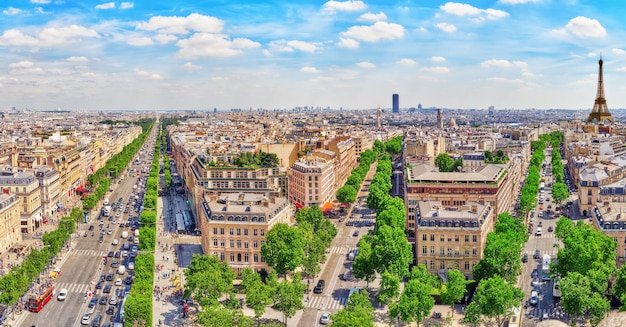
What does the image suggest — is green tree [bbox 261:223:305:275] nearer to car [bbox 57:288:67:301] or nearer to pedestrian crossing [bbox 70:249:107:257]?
car [bbox 57:288:67:301]

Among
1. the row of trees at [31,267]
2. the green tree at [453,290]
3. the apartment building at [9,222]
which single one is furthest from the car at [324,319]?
the apartment building at [9,222]

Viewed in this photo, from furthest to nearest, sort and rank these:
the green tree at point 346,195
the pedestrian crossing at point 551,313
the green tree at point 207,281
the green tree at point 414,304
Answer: the green tree at point 346,195 → the pedestrian crossing at point 551,313 → the green tree at point 207,281 → the green tree at point 414,304

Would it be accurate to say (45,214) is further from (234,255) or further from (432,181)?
(432,181)

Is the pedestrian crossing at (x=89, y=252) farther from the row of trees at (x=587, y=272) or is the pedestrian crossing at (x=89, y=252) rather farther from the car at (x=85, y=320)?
the row of trees at (x=587, y=272)

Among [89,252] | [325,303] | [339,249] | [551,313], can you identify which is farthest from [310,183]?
[551,313]

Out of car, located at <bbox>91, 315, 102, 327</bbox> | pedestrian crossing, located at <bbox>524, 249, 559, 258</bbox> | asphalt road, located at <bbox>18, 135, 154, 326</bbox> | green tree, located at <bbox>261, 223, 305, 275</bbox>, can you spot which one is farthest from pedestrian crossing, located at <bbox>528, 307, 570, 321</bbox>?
car, located at <bbox>91, 315, 102, 327</bbox>
